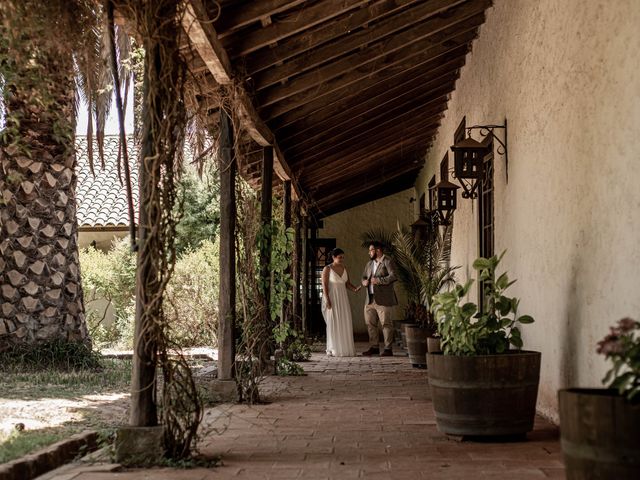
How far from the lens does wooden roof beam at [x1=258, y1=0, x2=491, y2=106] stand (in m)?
7.57

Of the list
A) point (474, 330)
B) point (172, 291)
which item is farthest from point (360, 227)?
point (474, 330)

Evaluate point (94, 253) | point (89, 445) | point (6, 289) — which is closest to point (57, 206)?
point (6, 289)

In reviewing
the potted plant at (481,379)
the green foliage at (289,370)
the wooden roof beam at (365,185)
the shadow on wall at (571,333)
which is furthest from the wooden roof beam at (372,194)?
the potted plant at (481,379)

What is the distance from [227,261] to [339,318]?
5417 mm

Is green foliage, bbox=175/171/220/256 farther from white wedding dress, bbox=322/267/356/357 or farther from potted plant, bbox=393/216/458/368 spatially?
potted plant, bbox=393/216/458/368

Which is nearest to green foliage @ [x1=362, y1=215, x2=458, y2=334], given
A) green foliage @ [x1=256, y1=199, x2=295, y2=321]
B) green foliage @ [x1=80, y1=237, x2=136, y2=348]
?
green foliage @ [x1=256, y1=199, x2=295, y2=321]

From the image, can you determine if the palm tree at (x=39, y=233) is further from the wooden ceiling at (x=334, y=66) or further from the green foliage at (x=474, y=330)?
the green foliage at (x=474, y=330)

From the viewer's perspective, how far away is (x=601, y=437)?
2.65 metres

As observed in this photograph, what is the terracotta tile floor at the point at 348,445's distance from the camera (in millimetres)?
3984

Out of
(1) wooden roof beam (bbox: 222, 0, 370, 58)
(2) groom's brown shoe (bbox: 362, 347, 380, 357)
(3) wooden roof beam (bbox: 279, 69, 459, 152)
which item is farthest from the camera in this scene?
(2) groom's brown shoe (bbox: 362, 347, 380, 357)

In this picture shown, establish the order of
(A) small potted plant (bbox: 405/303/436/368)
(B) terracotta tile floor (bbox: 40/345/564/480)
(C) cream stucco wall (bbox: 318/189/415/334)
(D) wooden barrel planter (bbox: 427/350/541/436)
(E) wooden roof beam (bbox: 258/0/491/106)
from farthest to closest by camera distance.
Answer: (C) cream stucco wall (bbox: 318/189/415/334) < (A) small potted plant (bbox: 405/303/436/368) < (E) wooden roof beam (bbox: 258/0/491/106) < (D) wooden barrel planter (bbox: 427/350/541/436) < (B) terracotta tile floor (bbox: 40/345/564/480)

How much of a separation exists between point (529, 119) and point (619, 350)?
12.3 ft

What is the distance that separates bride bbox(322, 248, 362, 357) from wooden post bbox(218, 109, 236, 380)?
5.17 m

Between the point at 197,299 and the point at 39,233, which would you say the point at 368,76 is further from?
the point at 197,299
